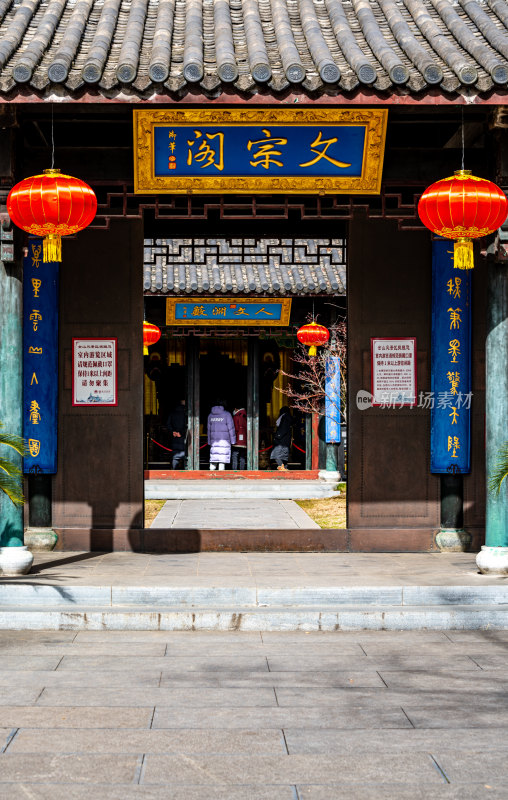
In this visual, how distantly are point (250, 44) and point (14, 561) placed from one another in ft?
15.1

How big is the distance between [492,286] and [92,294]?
3.87 m

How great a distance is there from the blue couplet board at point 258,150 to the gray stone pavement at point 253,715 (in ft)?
12.8

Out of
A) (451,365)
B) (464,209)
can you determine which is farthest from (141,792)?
(451,365)

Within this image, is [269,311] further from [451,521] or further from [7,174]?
[7,174]

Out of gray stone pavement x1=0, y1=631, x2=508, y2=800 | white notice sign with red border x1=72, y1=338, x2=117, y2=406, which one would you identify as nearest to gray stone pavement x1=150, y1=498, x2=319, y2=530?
white notice sign with red border x1=72, y1=338, x2=117, y2=406

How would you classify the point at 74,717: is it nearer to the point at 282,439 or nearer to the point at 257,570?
the point at 257,570

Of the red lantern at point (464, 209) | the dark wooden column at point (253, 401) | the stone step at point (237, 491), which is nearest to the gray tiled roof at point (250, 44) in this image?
the red lantern at point (464, 209)

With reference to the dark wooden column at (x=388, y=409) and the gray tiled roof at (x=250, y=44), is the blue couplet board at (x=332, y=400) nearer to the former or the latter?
the dark wooden column at (x=388, y=409)

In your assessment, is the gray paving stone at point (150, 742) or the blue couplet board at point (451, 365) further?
the blue couplet board at point (451, 365)

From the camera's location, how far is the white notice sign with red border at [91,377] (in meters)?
9.82

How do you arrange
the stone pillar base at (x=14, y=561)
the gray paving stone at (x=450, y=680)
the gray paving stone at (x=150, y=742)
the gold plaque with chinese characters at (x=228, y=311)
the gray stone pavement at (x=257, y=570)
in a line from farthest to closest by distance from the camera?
1. the gold plaque with chinese characters at (x=228, y=311)
2. the stone pillar base at (x=14, y=561)
3. the gray stone pavement at (x=257, y=570)
4. the gray paving stone at (x=450, y=680)
5. the gray paving stone at (x=150, y=742)

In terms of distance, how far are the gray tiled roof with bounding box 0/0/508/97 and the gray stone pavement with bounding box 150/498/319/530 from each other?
6034 mm

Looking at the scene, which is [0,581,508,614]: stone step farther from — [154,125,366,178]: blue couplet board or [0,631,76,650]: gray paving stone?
[154,125,366,178]: blue couplet board

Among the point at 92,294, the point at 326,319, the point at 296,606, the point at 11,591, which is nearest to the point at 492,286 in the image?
the point at 296,606
